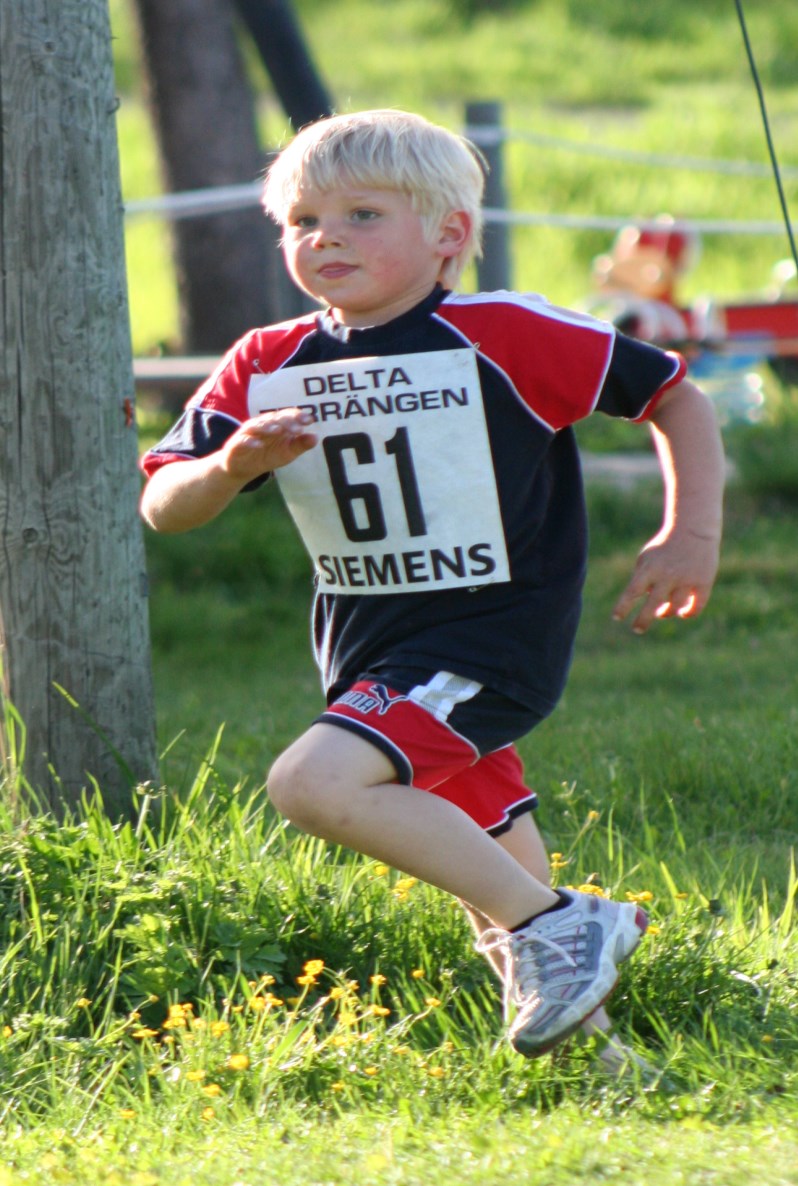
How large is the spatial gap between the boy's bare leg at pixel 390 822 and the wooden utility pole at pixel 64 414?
88 centimetres

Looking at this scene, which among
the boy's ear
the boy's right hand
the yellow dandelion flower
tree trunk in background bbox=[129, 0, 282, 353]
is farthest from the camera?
tree trunk in background bbox=[129, 0, 282, 353]

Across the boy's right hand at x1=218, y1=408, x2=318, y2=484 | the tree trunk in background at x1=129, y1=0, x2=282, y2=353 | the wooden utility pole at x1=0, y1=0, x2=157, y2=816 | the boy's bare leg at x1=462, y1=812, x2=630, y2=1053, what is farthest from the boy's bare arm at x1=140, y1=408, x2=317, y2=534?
the tree trunk in background at x1=129, y1=0, x2=282, y2=353

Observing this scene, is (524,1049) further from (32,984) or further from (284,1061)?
(32,984)

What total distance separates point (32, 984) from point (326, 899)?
23.3 inches

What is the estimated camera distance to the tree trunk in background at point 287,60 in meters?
8.53

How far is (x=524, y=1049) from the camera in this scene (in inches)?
114

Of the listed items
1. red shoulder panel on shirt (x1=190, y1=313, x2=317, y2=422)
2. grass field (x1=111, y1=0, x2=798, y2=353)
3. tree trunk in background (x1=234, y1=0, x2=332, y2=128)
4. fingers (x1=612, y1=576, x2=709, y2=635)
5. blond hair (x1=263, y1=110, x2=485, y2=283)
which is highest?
grass field (x1=111, y1=0, x2=798, y2=353)

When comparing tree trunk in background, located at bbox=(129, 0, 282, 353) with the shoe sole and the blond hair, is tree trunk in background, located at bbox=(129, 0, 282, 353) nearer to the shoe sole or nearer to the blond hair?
the blond hair

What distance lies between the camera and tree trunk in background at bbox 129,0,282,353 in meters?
10.4

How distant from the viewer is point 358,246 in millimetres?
3146

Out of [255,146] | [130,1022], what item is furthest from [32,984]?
[255,146]

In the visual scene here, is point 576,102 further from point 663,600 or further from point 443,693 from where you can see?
point 443,693

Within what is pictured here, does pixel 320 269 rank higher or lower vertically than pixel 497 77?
lower

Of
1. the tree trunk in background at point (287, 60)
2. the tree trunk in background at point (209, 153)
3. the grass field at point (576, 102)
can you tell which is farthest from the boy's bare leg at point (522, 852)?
the grass field at point (576, 102)
